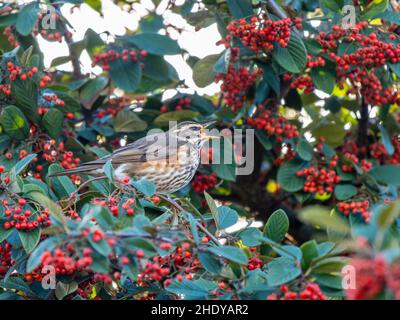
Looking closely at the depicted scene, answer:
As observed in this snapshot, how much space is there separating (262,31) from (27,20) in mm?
1818

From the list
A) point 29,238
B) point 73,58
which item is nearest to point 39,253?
point 29,238

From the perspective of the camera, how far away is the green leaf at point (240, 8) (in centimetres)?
556

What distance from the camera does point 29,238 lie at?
3.96m

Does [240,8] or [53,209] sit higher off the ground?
[240,8]

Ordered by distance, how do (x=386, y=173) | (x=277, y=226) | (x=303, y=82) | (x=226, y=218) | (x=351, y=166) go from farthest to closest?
(x=303, y=82)
(x=351, y=166)
(x=386, y=173)
(x=226, y=218)
(x=277, y=226)

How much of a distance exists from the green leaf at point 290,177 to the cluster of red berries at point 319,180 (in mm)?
74

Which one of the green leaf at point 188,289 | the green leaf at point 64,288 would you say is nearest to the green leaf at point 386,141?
the green leaf at point 188,289

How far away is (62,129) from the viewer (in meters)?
5.76

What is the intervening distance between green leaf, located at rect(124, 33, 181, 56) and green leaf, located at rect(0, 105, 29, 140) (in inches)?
52.3

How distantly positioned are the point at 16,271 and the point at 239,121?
265 centimetres

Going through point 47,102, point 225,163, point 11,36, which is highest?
point 11,36

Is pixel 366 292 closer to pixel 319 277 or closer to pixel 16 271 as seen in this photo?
pixel 319 277

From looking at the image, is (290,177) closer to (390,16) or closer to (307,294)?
(390,16)

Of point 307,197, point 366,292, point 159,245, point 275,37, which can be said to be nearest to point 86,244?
point 159,245
